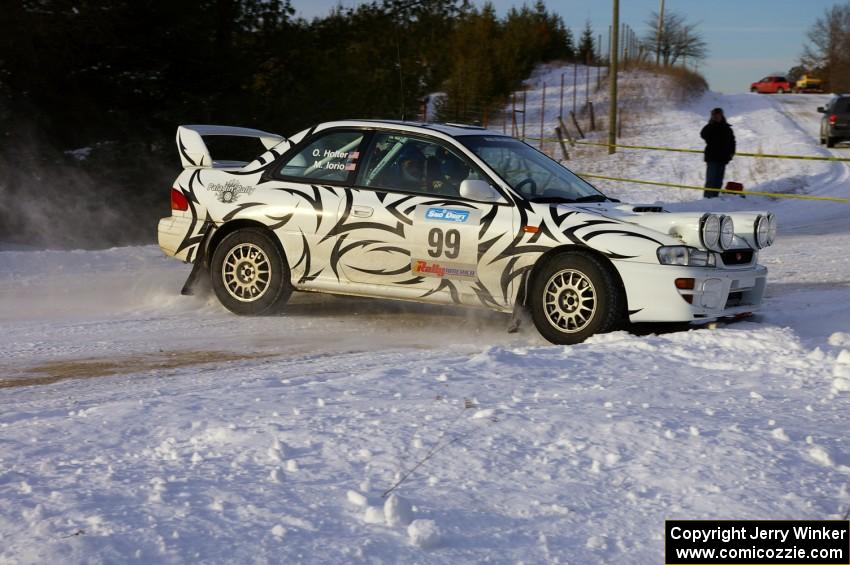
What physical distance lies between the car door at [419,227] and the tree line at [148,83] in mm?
10696

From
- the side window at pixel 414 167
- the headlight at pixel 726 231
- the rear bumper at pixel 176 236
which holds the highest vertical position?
the side window at pixel 414 167

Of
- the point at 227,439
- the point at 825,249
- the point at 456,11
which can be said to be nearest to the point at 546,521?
the point at 227,439

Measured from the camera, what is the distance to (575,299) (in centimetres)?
790

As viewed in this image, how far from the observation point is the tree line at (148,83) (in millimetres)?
20016

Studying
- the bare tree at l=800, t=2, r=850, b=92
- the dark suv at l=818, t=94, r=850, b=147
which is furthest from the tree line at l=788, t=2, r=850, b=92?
the dark suv at l=818, t=94, r=850, b=147

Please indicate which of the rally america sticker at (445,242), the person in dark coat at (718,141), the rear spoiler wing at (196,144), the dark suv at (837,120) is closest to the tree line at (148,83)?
the person in dark coat at (718,141)

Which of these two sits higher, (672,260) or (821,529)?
(672,260)

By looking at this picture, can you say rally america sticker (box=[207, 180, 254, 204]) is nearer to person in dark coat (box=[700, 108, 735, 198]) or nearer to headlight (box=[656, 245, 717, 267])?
headlight (box=[656, 245, 717, 267])

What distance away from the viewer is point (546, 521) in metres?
4.21

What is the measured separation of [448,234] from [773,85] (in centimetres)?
6724

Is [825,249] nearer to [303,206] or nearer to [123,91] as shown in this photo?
[303,206]

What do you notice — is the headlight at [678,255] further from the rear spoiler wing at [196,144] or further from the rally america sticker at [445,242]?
the rear spoiler wing at [196,144]

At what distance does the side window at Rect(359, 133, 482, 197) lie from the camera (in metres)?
8.48

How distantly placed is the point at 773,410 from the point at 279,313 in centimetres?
459
